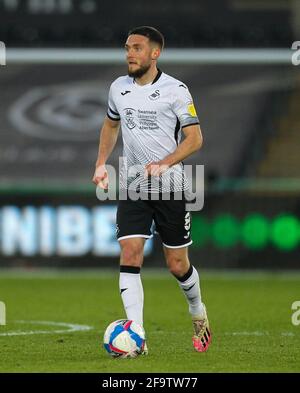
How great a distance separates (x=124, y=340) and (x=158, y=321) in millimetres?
3138

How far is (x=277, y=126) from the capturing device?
2314 cm

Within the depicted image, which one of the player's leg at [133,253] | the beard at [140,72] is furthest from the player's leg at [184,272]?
the beard at [140,72]

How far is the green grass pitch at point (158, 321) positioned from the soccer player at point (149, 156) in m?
0.50

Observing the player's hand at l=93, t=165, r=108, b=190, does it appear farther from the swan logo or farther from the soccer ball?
the swan logo

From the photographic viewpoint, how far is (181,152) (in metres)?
8.00

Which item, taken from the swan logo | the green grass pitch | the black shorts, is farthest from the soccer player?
the swan logo

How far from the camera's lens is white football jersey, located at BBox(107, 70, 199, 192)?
322 inches

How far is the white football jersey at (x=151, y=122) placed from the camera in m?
8.17

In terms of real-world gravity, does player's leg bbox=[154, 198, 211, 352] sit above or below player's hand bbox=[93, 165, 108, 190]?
below

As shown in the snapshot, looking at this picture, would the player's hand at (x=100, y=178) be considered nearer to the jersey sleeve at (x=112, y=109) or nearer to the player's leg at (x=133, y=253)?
the player's leg at (x=133, y=253)

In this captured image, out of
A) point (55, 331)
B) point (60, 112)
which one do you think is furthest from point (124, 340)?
point (60, 112)

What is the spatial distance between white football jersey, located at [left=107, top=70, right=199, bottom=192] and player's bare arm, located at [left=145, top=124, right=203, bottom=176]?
0.06 meters
